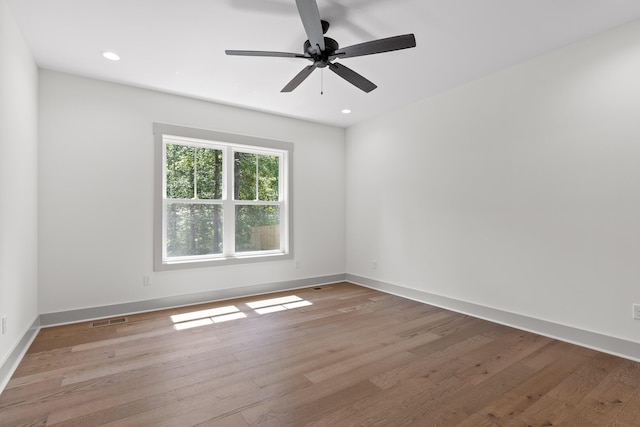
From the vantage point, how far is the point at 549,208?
2.99 meters

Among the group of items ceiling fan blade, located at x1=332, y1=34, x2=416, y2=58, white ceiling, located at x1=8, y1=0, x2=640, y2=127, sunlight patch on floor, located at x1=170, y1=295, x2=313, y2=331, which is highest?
white ceiling, located at x1=8, y1=0, x2=640, y2=127

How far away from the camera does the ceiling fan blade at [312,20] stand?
183 centimetres

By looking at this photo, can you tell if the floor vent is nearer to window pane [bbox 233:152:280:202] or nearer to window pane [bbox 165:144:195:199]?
window pane [bbox 165:144:195:199]

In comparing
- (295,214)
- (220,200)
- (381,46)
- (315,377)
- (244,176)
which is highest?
(381,46)

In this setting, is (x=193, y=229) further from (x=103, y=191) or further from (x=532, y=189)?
(x=532, y=189)

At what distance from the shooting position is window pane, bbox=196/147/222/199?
4230mm

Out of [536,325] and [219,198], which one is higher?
A: [219,198]

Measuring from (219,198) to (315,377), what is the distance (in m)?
2.86

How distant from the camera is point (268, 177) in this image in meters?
4.81

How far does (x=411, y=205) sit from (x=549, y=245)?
1.67m

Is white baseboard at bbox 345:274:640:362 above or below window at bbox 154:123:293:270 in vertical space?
below

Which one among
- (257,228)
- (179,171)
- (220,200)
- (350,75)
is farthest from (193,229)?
(350,75)

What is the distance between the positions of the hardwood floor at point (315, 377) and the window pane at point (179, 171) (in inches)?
61.5

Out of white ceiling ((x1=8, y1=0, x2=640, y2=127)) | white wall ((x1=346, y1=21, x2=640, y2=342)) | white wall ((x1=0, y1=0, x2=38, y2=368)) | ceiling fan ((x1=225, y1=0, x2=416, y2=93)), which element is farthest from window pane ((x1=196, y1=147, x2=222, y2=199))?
white wall ((x1=346, y1=21, x2=640, y2=342))
